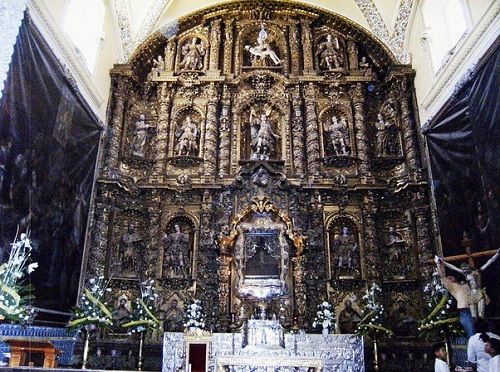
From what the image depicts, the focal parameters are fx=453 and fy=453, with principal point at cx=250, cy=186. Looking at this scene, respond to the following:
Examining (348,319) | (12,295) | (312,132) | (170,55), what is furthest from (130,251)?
(170,55)

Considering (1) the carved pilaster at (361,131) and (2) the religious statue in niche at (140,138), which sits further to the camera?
(2) the religious statue in niche at (140,138)

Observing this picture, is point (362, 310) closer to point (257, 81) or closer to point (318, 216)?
point (318, 216)

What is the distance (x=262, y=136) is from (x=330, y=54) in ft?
15.4

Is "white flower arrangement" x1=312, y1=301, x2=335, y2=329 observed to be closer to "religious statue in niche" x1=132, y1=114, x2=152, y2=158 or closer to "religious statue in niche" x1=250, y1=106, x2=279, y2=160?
"religious statue in niche" x1=250, y1=106, x2=279, y2=160

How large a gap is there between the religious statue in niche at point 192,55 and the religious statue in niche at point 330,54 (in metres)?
4.76

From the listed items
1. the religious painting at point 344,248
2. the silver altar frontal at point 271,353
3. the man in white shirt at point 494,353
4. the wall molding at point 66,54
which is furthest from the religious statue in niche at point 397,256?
the wall molding at point 66,54

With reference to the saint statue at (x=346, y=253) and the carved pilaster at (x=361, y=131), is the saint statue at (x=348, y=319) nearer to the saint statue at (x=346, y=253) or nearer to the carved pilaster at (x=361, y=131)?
the saint statue at (x=346, y=253)

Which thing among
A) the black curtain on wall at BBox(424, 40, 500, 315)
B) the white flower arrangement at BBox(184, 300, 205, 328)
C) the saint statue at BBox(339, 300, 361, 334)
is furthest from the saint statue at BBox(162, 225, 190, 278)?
the black curtain on wall at BBox(424, 40, 500, 315)

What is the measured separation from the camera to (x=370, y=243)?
48.7 ft

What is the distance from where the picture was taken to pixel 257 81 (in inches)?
692

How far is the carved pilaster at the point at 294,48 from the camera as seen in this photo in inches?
704

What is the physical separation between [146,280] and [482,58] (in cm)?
1162

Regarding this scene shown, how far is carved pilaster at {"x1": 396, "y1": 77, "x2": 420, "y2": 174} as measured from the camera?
15359 millimetres

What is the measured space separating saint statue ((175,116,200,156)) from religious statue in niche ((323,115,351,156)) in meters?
4.88
